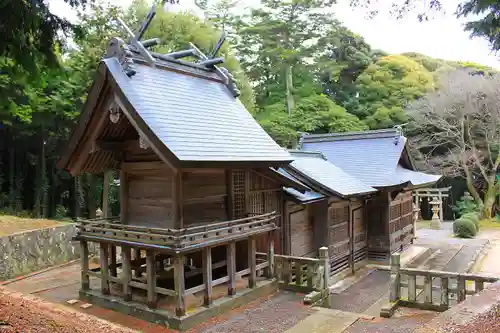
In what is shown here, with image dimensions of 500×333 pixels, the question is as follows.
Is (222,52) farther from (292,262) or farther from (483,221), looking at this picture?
(483,221)

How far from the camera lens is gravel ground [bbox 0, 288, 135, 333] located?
3620mm

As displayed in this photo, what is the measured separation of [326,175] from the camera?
46.9 feet

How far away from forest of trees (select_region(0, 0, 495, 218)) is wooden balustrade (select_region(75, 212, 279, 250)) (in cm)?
728

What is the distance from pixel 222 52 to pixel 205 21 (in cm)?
274

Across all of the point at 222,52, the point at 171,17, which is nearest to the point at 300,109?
the point at 222,52

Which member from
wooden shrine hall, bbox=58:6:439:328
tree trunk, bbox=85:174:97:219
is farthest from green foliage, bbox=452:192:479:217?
tree trunk, bbox=85:174:97:219

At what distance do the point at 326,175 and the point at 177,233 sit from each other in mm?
7673

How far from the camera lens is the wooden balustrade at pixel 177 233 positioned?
7996mm

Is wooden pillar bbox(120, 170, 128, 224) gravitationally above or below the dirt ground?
above

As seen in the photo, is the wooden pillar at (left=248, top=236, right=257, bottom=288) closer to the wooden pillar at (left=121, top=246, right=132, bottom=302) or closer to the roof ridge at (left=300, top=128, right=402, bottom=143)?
the wooden pillar at (left=121, top=246, right=132, bottom=302)

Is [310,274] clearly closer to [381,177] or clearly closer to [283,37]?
[381,177]

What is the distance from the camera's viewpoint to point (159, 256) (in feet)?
36.5

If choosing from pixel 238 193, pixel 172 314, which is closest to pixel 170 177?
pixel 238 193

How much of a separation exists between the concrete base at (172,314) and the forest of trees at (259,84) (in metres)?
8.31
